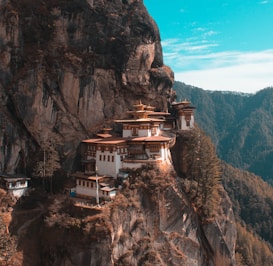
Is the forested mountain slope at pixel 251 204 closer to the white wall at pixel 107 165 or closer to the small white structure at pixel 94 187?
the white wall at pixel 107 165

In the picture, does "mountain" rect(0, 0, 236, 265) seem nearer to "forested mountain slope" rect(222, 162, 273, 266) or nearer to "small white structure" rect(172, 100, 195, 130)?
"small white structure" rect(172, 100, 195, 130)

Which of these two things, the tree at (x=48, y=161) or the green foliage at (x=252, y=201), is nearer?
the tree at (x=48, y=161)

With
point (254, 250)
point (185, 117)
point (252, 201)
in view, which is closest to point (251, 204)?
point (252, 201)

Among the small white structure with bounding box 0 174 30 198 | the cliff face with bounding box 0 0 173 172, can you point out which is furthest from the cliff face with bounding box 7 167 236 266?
the cliff face with bounding box 0 0 173 172

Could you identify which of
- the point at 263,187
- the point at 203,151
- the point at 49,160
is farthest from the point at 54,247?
the point at 263,187

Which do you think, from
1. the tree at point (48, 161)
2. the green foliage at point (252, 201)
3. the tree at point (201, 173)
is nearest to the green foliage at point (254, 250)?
the green foliage at point (252, 201)

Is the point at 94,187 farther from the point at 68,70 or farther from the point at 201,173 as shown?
the point at 68,70

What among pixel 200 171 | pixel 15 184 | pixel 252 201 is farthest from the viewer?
pixel 252 201
